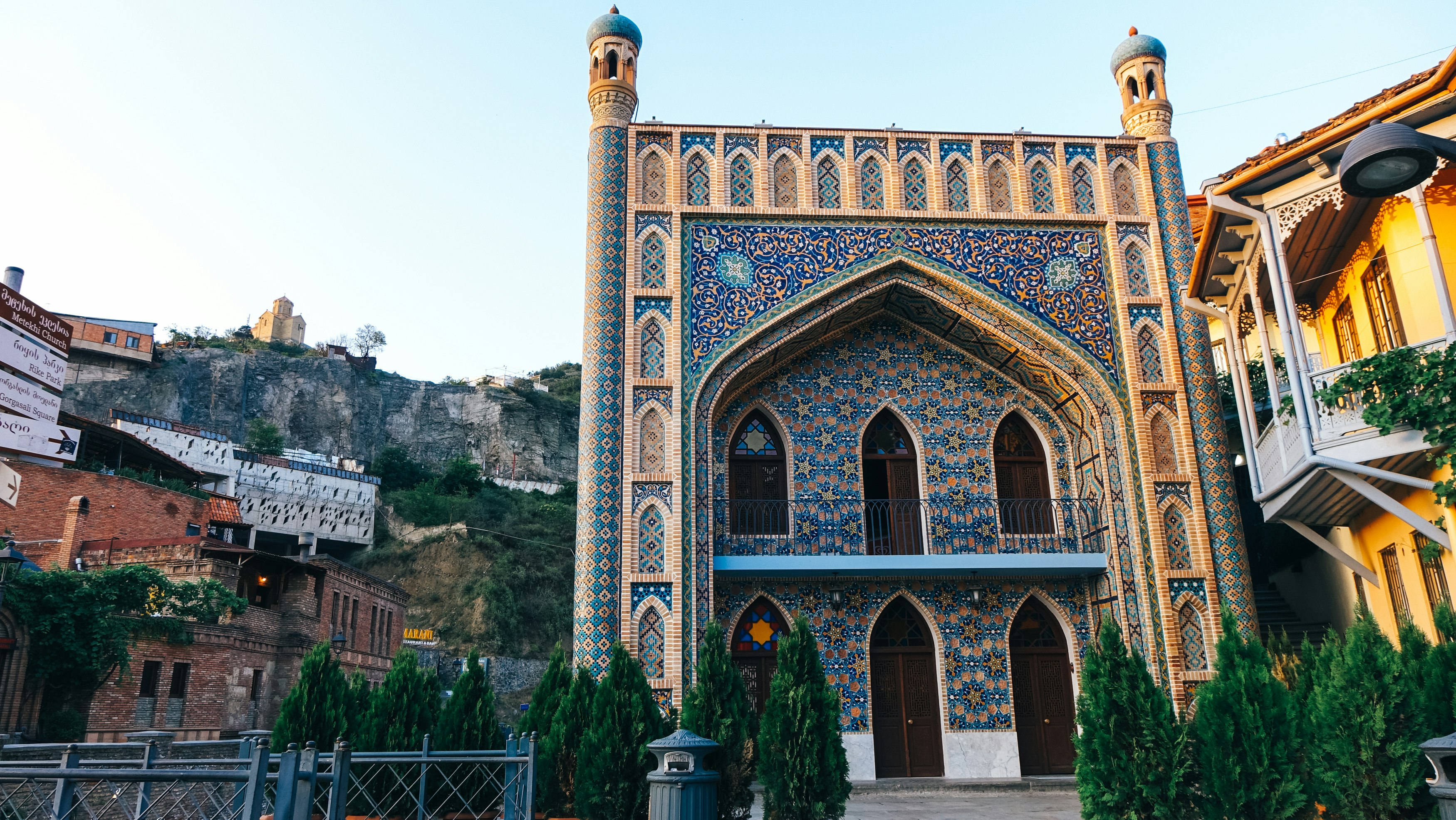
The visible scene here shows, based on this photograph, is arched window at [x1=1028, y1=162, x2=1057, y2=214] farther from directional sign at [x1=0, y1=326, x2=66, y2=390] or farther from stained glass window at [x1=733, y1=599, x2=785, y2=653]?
directional sign at [x1=0, y1=326, x2=66, y2=390]

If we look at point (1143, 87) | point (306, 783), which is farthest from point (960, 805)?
point (1143, 87)

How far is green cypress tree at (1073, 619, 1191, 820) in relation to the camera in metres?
7.88

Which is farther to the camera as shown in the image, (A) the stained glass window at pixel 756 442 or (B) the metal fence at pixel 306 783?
(A) the stained glass window at pixel 756 442

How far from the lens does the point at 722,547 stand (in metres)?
12.6

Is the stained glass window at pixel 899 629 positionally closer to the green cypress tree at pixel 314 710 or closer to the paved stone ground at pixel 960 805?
the paved stone ground at pixel 960 805

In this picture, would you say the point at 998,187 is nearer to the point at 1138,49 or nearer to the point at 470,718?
the point at 1138,49

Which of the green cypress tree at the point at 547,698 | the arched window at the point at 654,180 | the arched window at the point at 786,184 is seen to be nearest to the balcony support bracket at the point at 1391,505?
the arched window at the point at 786,184

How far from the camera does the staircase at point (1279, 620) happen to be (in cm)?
1377

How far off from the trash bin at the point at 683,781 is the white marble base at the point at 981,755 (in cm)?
553

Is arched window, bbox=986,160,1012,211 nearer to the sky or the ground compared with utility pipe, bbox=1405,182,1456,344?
nearer to the sky

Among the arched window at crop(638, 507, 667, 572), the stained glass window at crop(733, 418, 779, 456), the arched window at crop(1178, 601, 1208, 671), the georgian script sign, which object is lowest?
the arched window at crop(1178, 601, 1208, 671)

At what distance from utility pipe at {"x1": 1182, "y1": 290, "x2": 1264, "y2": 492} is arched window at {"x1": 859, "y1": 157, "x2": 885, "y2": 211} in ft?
12.6

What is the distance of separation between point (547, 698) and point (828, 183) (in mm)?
7168

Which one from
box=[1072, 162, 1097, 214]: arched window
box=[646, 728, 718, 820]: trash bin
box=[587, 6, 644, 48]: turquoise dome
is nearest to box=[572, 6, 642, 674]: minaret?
box=[587, 6, 644, 48]: turquoise dome
